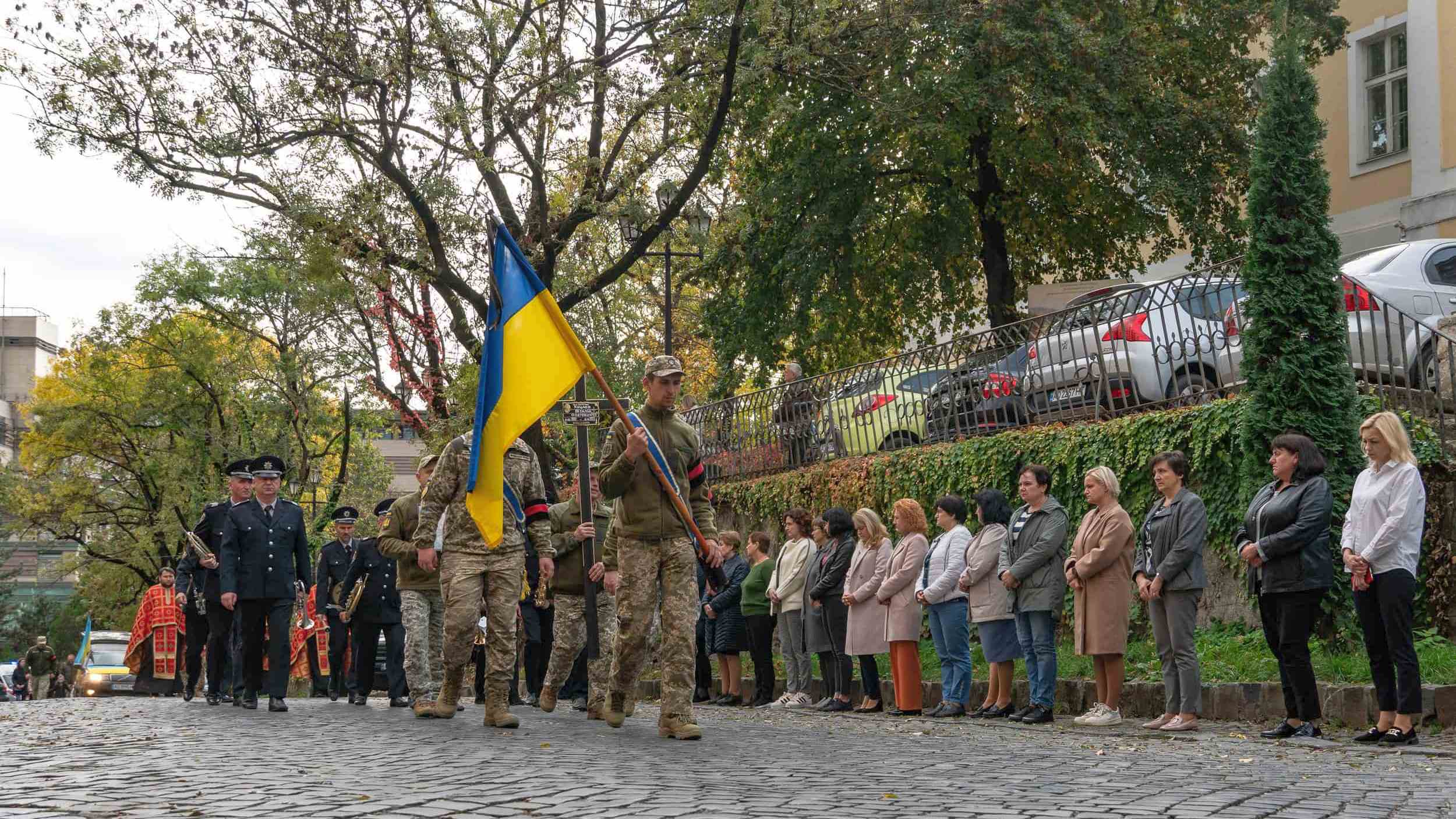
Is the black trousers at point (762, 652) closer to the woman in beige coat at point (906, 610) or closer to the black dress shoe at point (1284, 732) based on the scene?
the woman in beige coat at point (906, 610)

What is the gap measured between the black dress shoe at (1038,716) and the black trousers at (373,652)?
5.81 metres

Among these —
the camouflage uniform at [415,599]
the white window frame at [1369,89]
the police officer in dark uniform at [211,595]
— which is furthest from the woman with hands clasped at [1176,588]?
the white window frame at [1369,89]

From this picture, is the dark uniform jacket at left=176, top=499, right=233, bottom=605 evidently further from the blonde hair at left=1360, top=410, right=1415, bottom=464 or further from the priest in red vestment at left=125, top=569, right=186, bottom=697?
the blonde hair at left=1360, top=410, right=1415, bottom=464

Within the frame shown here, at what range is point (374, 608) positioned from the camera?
15.4m

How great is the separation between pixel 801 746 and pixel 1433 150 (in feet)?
72.2

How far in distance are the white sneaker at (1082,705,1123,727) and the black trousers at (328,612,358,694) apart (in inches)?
301

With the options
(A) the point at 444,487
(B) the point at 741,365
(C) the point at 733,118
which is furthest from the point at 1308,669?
(B) the point at 741,365

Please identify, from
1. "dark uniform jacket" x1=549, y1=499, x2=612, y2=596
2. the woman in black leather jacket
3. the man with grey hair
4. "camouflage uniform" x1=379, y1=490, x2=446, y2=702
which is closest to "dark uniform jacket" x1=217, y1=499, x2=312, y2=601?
"camouflage uniform" x1=379, y1=490, x2=446, y2=702

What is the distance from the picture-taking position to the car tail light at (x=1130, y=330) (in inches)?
624

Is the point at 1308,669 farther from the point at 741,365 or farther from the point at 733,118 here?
the point at 741,365

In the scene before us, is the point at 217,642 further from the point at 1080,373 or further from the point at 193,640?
the point at 1080,373

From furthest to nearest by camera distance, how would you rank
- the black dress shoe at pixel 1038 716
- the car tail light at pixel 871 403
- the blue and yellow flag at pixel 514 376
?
the car tail light at pixel 871 403
the black dress shoe at pixel 1038 716
the blue and yellow flag at pixel 514 376

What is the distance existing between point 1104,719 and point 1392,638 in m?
2.67

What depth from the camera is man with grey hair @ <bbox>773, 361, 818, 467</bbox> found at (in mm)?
22453
